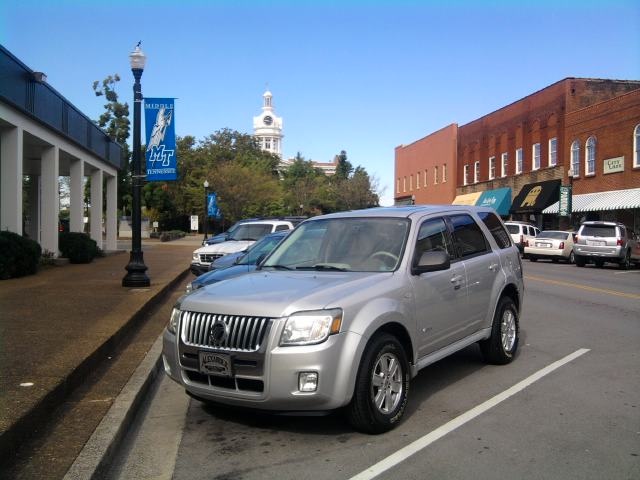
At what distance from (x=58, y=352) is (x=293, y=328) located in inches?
136

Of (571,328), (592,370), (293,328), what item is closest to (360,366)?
(293,328)

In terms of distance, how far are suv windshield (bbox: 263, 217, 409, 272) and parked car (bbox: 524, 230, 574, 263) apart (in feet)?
73.6

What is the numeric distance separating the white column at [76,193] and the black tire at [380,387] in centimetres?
1880

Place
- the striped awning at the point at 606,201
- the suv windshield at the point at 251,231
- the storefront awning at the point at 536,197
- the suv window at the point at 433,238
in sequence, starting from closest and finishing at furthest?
the suv window at the point at 433,238 → the suv windshield at the point at 251,231 → the striped awning at the point at 606,201 → the storefront awning at the point at 536,197

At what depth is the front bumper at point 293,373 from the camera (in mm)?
4484

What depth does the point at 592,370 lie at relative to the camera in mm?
6930

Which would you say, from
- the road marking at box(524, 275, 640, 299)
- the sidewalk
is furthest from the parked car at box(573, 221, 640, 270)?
the sidewalk

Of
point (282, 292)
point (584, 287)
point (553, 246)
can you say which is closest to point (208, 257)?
point (584, 287)

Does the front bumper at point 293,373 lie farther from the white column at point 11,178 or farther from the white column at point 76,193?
the white column at point 76,193

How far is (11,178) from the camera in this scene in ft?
50.1

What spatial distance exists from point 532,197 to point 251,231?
89.3ft

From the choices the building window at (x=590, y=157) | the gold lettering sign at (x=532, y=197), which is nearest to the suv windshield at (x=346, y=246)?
the building window at (x=590, y=157)

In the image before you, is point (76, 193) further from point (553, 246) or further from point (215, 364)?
point (553, 246)

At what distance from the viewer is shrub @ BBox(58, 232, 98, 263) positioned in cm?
1959
